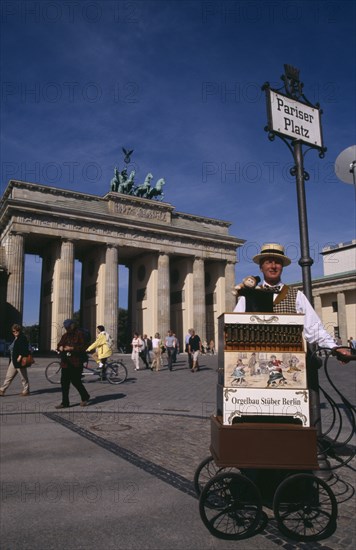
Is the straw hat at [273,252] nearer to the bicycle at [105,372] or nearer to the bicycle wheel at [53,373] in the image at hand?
the bicycle at [105,372]

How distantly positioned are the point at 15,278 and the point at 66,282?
16.3ft

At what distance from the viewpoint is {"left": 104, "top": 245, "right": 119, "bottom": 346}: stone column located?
4484 cm

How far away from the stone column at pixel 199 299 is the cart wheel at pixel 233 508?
46056 millimetres

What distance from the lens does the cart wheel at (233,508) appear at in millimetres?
3479

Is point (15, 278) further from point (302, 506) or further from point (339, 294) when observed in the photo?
point (339, 294)

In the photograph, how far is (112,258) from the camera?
1817 inches

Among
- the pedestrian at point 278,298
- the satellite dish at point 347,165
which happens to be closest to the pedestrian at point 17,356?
the satellite dish at point 347,165

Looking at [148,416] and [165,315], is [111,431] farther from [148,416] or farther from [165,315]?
[165,315]

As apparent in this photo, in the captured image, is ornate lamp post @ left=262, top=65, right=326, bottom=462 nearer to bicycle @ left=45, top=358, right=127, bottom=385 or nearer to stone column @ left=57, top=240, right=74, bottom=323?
bicycle @ left=45, top=358, right=127, bottom=385

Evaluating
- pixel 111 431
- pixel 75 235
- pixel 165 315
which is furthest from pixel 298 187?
pixel 165 315

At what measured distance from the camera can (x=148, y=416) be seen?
9359mm

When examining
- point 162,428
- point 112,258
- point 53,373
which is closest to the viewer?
point 162,428

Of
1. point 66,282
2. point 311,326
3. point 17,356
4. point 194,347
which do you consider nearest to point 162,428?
point 311,326

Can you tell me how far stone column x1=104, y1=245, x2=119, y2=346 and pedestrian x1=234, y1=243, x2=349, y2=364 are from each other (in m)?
41.3
